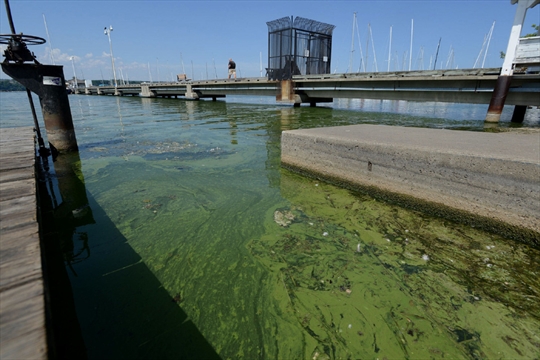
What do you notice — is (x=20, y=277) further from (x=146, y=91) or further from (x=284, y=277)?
(x=146, y=91)

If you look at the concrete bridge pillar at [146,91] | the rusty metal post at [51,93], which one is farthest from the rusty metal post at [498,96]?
the concrete bridge pillar at [146,91]

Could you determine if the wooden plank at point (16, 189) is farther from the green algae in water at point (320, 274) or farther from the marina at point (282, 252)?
the green algae in water at point (320, 274)

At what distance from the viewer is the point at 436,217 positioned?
340 centimetres

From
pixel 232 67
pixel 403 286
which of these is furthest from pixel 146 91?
pixel 403 286

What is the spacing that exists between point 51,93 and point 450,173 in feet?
25.3

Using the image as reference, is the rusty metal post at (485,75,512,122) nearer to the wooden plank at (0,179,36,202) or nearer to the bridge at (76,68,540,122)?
the bridge at (76,68,540,122)

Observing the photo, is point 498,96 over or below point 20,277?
over

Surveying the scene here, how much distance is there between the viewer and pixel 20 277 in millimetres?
1370

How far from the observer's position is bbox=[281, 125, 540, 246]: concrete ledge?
Answer: 9.05 ft

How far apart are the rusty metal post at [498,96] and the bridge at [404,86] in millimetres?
488

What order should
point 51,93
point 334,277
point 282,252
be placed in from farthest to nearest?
point 51,93 → point 282,252 → point 334,277

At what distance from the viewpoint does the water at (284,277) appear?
1.81 m

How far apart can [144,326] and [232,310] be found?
617 millimetres

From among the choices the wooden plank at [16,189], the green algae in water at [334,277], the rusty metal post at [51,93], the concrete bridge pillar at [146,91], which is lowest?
the green algae in water at [334,277]
